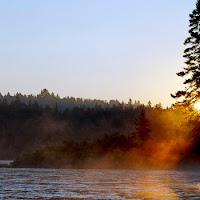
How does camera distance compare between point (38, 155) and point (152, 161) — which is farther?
point (38, 155)

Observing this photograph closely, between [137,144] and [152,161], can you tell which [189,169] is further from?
[137,144]

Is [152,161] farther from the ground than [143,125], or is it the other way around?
[143,125]

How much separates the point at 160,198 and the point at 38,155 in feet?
250

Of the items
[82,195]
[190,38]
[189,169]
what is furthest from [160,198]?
[189,169]

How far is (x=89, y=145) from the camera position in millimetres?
105500

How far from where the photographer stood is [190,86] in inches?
1795

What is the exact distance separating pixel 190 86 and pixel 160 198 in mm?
17876

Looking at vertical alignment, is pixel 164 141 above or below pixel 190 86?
below

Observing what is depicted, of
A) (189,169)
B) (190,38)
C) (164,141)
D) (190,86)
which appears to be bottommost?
(189,169)

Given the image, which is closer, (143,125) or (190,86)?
(190,86)

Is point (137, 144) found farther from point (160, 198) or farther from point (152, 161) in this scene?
point (160, 198)

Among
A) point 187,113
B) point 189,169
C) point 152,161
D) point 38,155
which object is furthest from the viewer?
point 38,155

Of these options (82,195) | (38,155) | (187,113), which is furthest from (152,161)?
(82,195)

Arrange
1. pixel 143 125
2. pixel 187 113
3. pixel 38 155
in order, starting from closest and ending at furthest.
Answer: pixel 187 113, pixel 38 155, pixel 143 125
